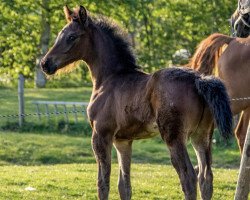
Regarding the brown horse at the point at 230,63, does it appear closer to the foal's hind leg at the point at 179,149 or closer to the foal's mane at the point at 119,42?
the foal's mane at the point at 119,42

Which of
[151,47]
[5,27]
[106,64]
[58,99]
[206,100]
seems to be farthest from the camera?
[58,99]

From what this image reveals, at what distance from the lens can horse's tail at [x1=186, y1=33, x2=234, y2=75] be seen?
928 centimetres

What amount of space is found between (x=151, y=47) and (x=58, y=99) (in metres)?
5.48

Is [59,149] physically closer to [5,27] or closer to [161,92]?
[5,27]

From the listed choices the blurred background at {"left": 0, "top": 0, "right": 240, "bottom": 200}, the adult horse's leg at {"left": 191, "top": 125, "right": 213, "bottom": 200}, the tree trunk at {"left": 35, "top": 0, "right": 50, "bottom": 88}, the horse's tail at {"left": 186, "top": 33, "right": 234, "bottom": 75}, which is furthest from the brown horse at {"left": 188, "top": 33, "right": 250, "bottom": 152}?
the tree trunk at {"left": 35, "top": 0, "right": 50, "bottom": 88}

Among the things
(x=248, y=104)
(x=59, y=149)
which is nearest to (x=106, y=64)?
(x=248, y=104)

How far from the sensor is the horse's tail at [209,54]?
928 centimetres

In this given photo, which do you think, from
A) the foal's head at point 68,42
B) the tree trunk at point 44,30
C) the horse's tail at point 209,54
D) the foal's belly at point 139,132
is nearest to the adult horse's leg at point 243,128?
the horse's tail at point 209,54

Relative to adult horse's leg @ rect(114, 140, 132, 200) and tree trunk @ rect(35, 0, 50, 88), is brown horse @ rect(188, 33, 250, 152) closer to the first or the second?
adult horse's leg @ rect(114, 140, 132, 200)

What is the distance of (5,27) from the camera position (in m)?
15.1

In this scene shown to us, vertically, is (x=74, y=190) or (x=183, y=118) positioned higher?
(x=183, y=118)

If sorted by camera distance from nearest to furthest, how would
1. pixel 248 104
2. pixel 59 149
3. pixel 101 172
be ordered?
pixel 101 172 < pixel 248 104 < pixel 59 149

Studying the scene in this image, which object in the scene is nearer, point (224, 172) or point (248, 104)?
point (248, 104)

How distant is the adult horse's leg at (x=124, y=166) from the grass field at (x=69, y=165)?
153cm
